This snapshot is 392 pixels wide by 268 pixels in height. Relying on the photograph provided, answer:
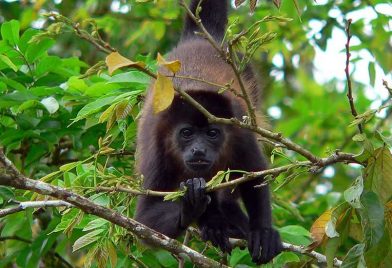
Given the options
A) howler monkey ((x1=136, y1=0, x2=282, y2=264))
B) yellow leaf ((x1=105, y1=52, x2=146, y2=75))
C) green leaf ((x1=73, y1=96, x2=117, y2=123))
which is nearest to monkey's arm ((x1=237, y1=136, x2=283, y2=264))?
howler monkey ((x1=136, y1=0, x2=282, y2=264))

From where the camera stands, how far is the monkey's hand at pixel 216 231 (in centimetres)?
440

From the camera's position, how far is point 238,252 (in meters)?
4.61

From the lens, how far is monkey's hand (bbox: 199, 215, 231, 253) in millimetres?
4402

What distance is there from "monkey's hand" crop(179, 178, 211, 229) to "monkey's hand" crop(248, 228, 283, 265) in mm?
352

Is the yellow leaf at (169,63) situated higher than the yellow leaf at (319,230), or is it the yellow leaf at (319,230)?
the yellow leaf at (169,63)

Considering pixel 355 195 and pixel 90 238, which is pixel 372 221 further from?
pixel 90 238

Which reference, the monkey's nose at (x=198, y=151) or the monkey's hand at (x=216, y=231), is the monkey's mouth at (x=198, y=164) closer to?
the monkey's nose at (x=198, y=151)

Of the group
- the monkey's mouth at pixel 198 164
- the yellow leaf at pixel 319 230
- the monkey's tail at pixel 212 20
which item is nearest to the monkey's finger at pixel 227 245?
the monkey's mouth at pixel 198 164

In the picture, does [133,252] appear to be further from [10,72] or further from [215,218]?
[10,72]

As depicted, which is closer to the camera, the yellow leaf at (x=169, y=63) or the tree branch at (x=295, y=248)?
the yellow leaf at (x=169, y=63)

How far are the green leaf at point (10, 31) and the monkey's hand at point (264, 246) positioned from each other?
5.69 feet

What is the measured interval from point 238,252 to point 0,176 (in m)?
1.95

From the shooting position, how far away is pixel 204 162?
15.3ft

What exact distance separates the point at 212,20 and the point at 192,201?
234 cm
